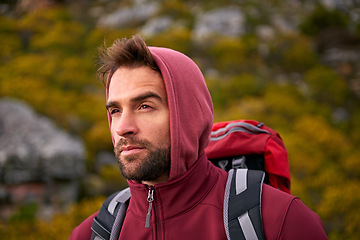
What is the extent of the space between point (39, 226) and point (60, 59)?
11226mm

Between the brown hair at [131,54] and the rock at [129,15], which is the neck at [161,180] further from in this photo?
the rock at [129,15]

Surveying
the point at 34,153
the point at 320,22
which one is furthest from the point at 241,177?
the point at 320,22

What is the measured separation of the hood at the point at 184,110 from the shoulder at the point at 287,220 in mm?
358

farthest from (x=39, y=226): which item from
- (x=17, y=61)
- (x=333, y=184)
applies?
→ (x=17, y=61)

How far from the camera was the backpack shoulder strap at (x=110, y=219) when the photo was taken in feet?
4.69

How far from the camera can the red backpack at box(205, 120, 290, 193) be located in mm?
1607

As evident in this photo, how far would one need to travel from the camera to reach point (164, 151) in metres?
1.37

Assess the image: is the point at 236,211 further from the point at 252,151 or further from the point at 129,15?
the point at 129,15

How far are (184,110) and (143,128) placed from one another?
19 centimetres

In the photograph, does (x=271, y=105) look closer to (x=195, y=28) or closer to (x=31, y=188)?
(x=31, y=188)

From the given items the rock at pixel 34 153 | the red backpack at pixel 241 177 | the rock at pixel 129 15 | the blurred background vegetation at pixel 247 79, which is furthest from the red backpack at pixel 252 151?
the rock at pixel 129 15

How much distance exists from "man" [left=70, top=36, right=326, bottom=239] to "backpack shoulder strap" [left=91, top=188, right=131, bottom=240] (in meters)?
0.04

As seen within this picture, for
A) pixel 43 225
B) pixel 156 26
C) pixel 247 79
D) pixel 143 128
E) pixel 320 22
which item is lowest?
pixel 247 79

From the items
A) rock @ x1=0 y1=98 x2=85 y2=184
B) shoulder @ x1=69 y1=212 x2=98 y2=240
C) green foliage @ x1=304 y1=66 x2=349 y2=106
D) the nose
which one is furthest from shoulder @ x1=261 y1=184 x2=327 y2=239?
green foliage @ x1=304 y1=66 x2=349 y2=106
